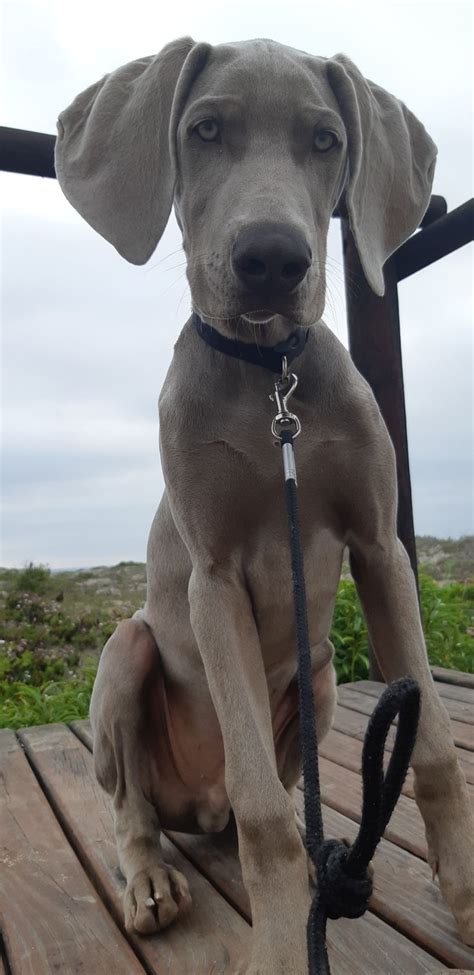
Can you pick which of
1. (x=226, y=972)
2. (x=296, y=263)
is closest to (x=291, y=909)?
(x=226, y=972)

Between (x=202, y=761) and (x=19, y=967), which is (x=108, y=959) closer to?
(x=19, y=967)

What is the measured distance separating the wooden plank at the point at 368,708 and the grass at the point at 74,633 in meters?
0.48

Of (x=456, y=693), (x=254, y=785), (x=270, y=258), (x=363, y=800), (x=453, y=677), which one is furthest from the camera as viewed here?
(x=453, y=677)

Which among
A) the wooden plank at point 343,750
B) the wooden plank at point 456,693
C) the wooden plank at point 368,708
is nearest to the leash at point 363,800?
the wooden plank at point 343,750

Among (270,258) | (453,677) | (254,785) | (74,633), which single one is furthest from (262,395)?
(74,633)

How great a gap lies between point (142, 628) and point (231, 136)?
1.18 m

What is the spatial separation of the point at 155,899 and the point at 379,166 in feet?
5.34

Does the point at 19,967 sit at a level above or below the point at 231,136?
below

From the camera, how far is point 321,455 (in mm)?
1621

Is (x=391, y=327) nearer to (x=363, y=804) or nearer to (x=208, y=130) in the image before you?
(x=208, y=130)

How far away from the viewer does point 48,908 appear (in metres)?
1.82

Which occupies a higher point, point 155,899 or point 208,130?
point 208,130

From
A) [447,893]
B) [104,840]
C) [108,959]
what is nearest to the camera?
[447,893]

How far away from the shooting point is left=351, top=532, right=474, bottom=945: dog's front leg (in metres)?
1.48
